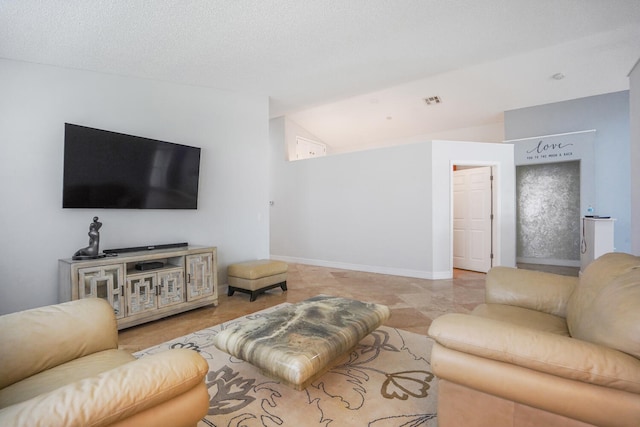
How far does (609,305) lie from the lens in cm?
127

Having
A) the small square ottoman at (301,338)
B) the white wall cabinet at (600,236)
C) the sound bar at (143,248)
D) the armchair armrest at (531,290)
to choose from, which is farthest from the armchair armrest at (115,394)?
the white wall cabinet at (600,236)

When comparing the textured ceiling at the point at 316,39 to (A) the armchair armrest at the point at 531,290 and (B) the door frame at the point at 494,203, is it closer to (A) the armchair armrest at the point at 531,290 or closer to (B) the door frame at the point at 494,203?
(B) the door frame at the point at 494,203

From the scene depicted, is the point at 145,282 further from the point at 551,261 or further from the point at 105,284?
the point at 551,261

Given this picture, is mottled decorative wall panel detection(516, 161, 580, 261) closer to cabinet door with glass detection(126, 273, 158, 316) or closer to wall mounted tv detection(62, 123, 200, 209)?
wall mounted tv detection(62, 123, 200, 209)

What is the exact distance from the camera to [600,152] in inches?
220

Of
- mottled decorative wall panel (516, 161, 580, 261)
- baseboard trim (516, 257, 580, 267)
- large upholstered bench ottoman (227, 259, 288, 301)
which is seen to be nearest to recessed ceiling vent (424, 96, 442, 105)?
mottled decorative wall panel (516, 161, 580, 261)

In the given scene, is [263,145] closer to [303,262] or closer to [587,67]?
[303,262]

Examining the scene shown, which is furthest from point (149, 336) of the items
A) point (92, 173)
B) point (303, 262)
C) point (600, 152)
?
point (600, 152)

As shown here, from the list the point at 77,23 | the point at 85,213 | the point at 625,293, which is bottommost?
the point at 625,293

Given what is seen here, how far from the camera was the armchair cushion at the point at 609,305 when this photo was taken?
1.08 m

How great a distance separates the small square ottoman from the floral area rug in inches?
5.7

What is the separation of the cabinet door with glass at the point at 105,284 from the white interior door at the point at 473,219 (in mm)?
5627

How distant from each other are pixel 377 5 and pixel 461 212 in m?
4.38

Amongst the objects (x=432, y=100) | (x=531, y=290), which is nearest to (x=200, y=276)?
(x=531, y=290)
